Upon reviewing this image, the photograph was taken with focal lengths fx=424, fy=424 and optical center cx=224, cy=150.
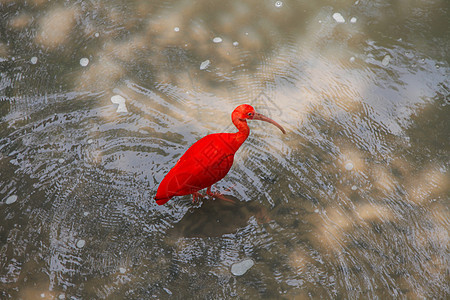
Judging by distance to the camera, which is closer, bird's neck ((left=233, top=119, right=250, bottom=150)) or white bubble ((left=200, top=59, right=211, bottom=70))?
bird's neck ((left=233, top=119, right=250, bottom=150))

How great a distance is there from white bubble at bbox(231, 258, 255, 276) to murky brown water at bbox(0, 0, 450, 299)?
0.03 metres

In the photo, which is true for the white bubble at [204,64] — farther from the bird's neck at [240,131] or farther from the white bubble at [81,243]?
the white bubble at [81,243]

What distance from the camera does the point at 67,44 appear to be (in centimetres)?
395

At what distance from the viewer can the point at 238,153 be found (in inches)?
129

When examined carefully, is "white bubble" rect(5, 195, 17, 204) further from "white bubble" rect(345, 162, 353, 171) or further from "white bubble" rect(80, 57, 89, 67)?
"white bubble" rect(345, 162, 353, 171)

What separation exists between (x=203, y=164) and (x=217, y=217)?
1.59 ft

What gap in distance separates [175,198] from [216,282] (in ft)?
2.29

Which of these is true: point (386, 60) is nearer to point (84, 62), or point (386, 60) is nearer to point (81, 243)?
point (84, 62)

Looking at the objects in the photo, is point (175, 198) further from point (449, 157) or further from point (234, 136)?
point (449, 157)

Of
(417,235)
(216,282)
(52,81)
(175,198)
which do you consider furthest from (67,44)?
(417,235)

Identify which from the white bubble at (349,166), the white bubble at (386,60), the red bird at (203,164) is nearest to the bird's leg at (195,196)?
the red bird at (203,164)

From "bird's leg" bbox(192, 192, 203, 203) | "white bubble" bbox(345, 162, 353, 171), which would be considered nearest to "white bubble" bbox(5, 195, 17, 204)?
"bird's leg" bbox(192, 192, 203, 203)

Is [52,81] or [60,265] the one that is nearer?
[60,265]

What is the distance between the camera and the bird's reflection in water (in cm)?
293
